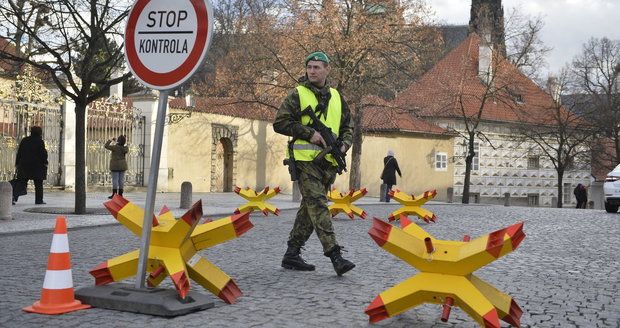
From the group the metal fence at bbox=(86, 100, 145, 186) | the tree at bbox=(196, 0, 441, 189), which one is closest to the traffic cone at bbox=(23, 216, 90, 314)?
the metal fence at bbox=(86, 100, 145, 186)

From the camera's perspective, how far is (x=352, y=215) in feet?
52.2

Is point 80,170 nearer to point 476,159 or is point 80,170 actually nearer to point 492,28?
point 492,28

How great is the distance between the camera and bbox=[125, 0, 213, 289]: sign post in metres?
5.14

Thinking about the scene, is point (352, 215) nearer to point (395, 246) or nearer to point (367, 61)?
point (395, 246)

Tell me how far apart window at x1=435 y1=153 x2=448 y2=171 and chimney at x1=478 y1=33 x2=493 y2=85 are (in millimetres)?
4977

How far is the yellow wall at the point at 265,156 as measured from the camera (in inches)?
1217

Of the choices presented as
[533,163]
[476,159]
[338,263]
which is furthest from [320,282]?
[533,163]

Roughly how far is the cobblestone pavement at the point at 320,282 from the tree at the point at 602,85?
35.5 meters

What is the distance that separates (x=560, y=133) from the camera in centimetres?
4544

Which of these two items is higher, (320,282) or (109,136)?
(109,136)

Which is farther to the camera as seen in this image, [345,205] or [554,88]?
[554,88]

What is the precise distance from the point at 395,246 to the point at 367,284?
5.59 feet

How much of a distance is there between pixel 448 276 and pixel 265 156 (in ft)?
103

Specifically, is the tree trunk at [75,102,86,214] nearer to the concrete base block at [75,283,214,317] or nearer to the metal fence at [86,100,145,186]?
the concrete base block at [75,283,214,317]
